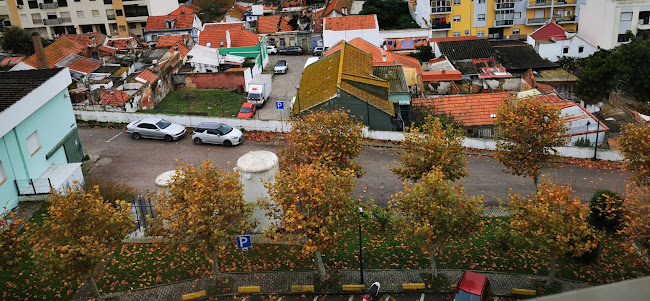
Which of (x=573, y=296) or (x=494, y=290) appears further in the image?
(x=494, y=290)

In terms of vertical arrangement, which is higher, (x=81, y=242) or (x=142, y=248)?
(x=81, y=242)

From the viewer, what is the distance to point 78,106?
120ft

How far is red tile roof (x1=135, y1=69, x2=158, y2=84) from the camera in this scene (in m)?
40.6

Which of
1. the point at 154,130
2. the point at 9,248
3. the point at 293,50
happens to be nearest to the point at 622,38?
the point at 293,50

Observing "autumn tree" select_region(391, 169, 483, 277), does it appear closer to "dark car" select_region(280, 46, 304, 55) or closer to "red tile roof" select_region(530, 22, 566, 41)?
"dark car" select_region(280, 46, 304, 55)

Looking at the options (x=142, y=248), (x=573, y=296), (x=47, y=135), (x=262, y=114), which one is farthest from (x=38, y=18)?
(x=573, y=296)

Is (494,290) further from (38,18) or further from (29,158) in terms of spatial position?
(38,18)

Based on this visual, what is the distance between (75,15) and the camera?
68.1 meters

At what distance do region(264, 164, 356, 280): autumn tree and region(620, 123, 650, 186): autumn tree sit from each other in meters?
11.9

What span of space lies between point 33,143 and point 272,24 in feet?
132

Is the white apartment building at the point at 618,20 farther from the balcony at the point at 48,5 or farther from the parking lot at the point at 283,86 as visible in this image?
the balcony at the point at 48,5

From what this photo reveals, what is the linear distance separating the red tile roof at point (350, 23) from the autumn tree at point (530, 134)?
35.5m

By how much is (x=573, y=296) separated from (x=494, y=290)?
54.7 ft

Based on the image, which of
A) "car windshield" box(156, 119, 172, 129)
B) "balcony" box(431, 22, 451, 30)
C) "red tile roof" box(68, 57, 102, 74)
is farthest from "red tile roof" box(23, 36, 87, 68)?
"balcony" box(431, 22, 451, 30)
